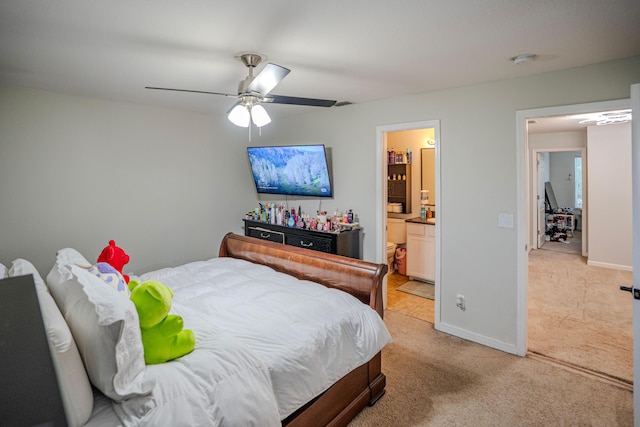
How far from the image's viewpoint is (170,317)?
149 cm

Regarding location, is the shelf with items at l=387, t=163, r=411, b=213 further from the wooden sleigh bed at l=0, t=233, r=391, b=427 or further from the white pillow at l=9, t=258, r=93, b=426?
the white pillow at l=9, t=258, r=93, b=426

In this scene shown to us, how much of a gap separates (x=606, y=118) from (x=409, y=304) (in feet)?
11.8

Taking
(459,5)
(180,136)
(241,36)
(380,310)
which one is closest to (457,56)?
(459,5)

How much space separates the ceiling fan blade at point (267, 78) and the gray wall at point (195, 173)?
182 cm

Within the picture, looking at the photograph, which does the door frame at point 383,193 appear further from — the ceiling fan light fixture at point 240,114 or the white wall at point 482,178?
the ceiling fan light fixture at point 240,114

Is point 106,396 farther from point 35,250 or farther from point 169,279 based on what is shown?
point 35,250

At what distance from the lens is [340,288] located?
99.2 inches

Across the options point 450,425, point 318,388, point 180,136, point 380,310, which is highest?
point 180,136

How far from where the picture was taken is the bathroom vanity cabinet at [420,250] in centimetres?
458

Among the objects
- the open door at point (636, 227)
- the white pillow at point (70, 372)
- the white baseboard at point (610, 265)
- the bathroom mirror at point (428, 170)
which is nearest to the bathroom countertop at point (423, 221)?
the bathroom mirror at point (428, 170)

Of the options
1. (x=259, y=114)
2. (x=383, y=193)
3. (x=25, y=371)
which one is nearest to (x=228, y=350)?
(x=25, y=371)

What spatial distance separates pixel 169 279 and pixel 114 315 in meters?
1.53

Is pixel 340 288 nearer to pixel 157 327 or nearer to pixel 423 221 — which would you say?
pixel 157 327

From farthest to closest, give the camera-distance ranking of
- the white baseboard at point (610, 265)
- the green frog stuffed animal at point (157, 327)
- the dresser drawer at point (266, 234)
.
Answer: the white baseboard at point (610, 265) < the dresser drawer at point (266, 234) < the green frog stuffed animal at point (157, 327)
